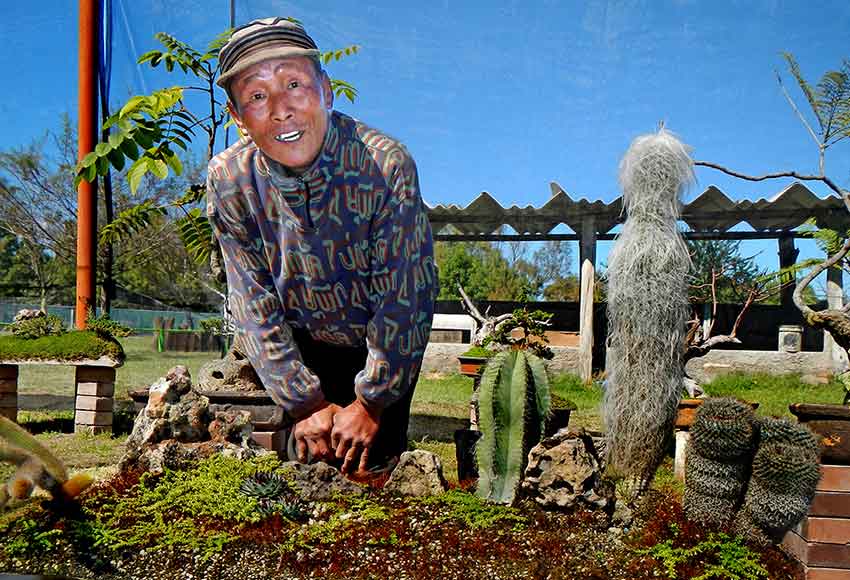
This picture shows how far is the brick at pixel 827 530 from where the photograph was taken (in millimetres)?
2582

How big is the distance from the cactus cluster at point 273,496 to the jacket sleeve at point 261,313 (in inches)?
11.9

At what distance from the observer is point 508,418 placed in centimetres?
309

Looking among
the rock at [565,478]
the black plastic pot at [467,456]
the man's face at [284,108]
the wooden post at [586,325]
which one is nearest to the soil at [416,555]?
the rock at [565,478]

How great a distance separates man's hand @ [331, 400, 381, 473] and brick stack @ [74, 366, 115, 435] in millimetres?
3952

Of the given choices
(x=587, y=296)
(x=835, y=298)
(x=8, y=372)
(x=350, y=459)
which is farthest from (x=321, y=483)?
(x=835, y=298)

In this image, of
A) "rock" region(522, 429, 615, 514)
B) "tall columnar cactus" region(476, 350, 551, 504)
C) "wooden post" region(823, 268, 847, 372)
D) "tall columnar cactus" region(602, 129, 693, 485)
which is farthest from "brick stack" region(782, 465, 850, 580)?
"wooden post" region(823, 268, 847, 372)

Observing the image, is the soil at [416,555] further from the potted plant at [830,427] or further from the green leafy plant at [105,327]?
the green leafy plant at [105,327]

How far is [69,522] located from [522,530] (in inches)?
68.5

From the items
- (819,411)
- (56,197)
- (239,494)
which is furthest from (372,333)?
(56,197)

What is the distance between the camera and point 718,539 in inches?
101

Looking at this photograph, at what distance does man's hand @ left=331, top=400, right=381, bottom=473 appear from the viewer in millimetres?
3012

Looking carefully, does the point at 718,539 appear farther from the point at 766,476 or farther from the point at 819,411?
the point at 819,411

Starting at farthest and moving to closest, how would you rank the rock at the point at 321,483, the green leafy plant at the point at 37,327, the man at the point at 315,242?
1. the green leafy plant at the point at 37,327
2. the rock at the point at 321,483
3. the man at the point at 315,242

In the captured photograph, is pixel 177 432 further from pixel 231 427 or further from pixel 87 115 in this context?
pixel 87 115
